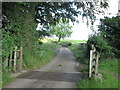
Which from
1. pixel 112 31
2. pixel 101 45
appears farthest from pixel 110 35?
pixel 101 45

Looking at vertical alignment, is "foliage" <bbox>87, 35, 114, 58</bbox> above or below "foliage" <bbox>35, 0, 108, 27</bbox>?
below

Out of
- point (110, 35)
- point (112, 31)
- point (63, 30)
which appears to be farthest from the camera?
point (63, 30)

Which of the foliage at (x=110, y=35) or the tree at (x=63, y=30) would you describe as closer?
the foliage at (x=110, y=35)

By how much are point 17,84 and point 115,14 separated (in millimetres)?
16136

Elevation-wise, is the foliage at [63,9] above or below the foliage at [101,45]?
above

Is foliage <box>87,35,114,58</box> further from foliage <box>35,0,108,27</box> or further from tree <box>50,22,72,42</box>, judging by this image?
tree <box>50,22,72,42</box>

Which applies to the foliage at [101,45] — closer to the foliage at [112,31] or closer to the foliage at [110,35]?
the foliage at [110,35]

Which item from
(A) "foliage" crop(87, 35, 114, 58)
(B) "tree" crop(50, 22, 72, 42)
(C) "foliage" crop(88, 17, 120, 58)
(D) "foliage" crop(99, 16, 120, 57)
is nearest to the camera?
(A) "foliage" crop(87, 35, 114, 58)

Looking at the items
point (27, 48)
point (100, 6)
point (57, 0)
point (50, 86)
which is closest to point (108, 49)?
point (100, 6)

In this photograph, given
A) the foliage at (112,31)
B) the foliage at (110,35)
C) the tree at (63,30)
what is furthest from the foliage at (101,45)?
the tree at (63,30)

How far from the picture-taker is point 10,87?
7566mm

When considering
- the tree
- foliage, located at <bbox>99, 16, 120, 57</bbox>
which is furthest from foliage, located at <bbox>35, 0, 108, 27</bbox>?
the tree

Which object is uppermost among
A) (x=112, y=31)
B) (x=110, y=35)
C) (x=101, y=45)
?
(x=112, y=31)

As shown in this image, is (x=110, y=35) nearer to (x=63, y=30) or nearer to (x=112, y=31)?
(x=112, y=31)
